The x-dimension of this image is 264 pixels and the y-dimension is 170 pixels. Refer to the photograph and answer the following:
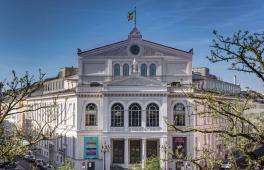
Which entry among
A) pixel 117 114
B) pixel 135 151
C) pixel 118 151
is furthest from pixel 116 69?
pixel 135 151

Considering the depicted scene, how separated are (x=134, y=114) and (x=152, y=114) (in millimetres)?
2447

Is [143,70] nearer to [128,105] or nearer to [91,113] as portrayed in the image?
[128,105]

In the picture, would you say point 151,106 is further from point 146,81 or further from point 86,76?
point 86,76

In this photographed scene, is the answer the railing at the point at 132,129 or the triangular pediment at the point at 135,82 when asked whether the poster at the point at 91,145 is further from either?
the triangular pediment at the point at 135,82

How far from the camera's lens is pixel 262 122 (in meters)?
13.2

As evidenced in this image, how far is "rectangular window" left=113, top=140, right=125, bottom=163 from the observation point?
57216mm

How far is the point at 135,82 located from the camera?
56.1 m

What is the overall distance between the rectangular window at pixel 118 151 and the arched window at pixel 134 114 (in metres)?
3.65

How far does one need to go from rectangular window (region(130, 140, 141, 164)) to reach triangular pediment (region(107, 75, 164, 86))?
8133 mm

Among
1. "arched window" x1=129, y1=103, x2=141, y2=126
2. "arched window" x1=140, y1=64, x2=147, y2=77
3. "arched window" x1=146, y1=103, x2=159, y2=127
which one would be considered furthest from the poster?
"arched window" x1=140, y1=64, x2=147, y2=77

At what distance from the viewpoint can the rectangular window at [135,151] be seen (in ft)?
186

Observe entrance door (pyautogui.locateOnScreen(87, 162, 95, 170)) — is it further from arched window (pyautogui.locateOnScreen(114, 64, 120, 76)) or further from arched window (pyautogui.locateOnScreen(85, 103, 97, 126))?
arched window (pyautogui.locateOnScreen(114, 64, 120, 76))

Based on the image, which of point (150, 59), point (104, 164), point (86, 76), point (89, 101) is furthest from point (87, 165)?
point (150, 59)

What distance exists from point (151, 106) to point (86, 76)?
11.5 m
